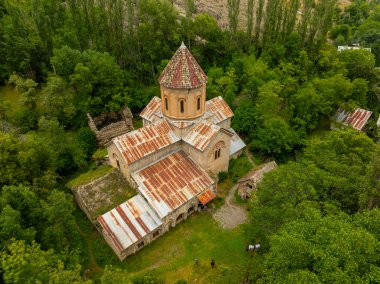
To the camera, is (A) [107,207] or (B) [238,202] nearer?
(A) [107,207]

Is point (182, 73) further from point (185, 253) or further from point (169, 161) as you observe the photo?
point (185, 253)

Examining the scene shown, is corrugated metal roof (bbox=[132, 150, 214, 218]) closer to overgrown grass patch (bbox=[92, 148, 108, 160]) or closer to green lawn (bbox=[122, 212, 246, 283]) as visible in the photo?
green lawn (bbox=[122, 212, 246, 283])

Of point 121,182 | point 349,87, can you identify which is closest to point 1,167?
point 121,182

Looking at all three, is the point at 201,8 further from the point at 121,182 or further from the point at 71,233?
the point at 71,233

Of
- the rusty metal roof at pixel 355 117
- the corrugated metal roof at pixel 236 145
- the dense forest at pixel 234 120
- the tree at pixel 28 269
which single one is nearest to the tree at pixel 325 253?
the dense forest at pixel 234 120

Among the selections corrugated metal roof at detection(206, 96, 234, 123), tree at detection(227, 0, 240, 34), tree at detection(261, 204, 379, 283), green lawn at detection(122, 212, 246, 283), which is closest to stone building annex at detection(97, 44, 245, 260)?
green lawn at detection(122, 212, 246, 283)

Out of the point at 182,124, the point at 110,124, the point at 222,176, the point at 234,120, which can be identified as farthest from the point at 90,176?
the point at 234,120

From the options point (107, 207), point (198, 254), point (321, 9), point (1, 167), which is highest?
point (321, 9)
